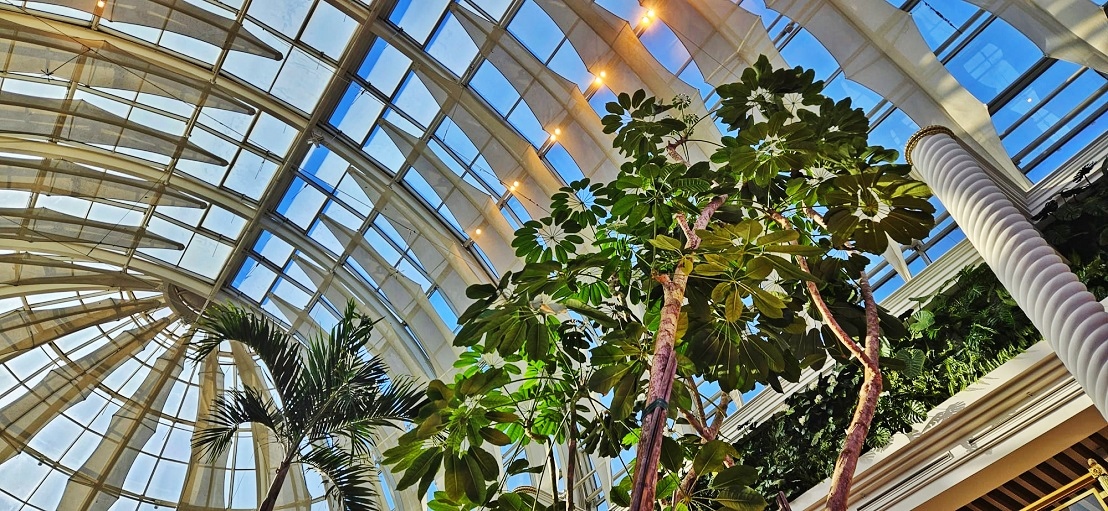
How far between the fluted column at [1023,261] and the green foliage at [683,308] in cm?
187

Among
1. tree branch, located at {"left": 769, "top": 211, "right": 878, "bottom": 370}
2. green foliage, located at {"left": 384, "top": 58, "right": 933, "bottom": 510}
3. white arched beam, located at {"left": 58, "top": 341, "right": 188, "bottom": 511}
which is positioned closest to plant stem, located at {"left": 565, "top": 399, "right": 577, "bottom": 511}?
green foliage, located at {"left": 384, "top": 58, "right": 933, "bottom": 510}

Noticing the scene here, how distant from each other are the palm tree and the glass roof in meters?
1.05

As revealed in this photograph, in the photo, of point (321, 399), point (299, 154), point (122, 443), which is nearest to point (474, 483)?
point (321, 399)

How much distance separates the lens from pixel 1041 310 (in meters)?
4.56

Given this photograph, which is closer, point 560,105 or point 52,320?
point 560,105

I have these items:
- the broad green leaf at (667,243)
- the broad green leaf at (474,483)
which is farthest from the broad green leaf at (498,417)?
the broad green leaf at (667,243)

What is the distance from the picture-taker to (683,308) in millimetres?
2250

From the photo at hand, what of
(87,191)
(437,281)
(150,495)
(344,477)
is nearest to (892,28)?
(344,477)

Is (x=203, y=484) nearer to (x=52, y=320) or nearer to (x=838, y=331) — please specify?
(x=52, y=320)

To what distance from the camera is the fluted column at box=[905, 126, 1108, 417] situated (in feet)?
13.2

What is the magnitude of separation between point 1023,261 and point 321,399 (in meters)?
5.42

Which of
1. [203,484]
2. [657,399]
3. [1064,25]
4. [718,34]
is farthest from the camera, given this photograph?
[203,484]

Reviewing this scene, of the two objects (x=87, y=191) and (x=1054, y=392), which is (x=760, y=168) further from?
(x=87, y=191)

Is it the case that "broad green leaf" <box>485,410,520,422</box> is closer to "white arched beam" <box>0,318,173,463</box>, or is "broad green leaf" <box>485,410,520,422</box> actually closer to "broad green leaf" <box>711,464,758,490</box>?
"broad green leaf" <box>711,464,758,490</box>
